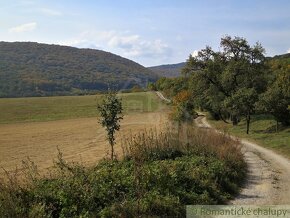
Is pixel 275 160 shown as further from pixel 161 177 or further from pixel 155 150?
pixel 161 177

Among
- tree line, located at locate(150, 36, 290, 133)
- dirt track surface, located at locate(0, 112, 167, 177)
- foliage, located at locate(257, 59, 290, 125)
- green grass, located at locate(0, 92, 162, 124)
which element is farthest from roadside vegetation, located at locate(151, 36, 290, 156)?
green grass, located at locate(0, 92, 162, 124)

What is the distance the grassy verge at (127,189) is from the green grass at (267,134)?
1103cm

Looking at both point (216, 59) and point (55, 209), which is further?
point (216, 59)

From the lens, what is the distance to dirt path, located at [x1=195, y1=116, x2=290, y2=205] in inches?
564

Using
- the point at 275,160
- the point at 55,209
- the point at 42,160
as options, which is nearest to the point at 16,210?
the point at 55,209

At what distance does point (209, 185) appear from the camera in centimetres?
1480

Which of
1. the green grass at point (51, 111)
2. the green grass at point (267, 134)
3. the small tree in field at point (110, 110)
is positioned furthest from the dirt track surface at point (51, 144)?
the green grass at point (51, 111)

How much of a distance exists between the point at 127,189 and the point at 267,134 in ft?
97.6

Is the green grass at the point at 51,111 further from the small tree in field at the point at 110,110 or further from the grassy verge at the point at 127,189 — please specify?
the grassy verge at the point at 127,189

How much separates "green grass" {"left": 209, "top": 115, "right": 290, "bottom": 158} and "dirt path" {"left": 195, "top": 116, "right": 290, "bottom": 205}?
2.21 m

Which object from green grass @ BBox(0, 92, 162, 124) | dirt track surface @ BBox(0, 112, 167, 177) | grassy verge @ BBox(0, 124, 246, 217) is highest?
grassy verge @ BBox(0, 124, 246, 217)

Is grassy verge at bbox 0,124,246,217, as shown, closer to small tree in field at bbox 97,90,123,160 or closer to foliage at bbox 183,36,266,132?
small tree in field at bbox 97,90,123,160

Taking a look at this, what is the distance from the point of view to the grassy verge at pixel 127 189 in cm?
1100

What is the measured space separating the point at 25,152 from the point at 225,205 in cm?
2947
